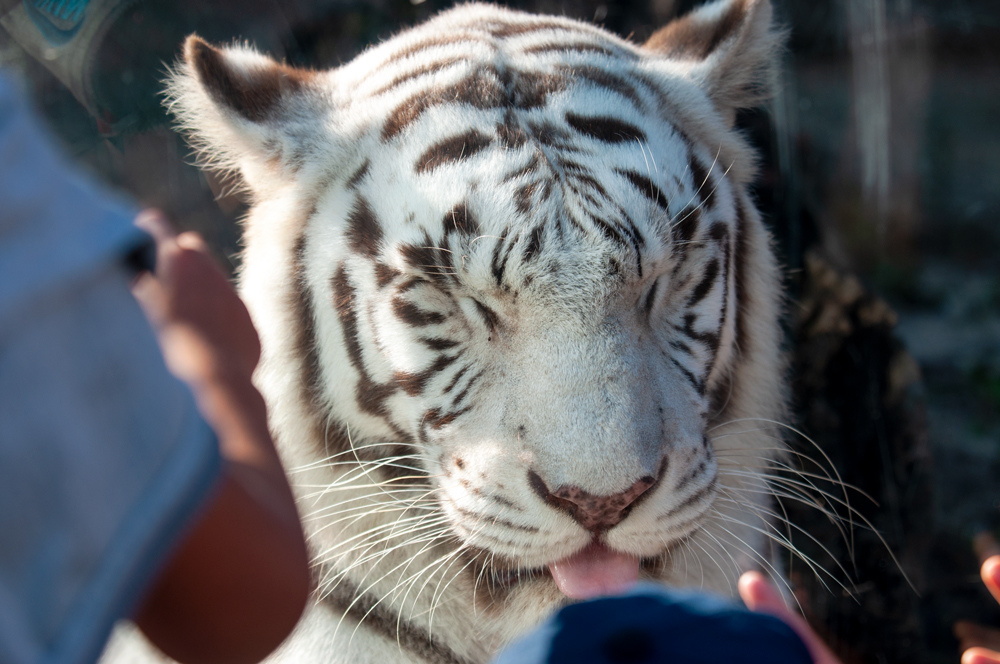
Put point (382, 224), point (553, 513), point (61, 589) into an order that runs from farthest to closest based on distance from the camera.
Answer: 1. point (382, 224)
2. point (553, 513)
3. point (61, 589)

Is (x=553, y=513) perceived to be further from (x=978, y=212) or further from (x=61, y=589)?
(x=978, y=212)

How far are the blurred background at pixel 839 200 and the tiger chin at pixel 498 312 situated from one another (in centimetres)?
40

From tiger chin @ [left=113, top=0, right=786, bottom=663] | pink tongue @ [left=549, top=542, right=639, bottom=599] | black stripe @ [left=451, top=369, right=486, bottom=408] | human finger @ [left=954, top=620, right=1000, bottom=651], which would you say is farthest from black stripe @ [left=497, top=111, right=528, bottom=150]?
human finger @ [left=954, top=620, right=1000, bottom=651]

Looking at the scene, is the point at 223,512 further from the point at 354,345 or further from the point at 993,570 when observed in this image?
the point at 993,570

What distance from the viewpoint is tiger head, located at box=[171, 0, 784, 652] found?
2.94ft

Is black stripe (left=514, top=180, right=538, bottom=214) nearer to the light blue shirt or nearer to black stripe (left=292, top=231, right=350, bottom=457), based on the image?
black stripe (left=292, top=231, right=350, bottom=457)

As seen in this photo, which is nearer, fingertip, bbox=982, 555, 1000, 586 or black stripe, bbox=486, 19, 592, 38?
fingertip, bbox=982, 555, 1000, 586

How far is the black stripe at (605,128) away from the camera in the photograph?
104cm

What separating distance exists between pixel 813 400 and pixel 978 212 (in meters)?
2.50

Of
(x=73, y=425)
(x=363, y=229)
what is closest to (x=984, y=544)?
(x=363, y=229)

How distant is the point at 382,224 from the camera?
3.31 ft

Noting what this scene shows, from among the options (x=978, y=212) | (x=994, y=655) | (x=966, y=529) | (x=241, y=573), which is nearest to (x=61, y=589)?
(x=241, y=573)

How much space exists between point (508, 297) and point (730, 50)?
0.69 meters

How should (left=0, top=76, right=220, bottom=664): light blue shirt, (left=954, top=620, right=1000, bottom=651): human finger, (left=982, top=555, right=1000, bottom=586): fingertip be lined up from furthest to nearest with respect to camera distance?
(left=954, top=620, right=1000, bottom=651): human finger < (left=982, top=555, right=1000, bottom=586): fingertip < (left=0, top=76, right=220, bottom=664): light blue shirt
